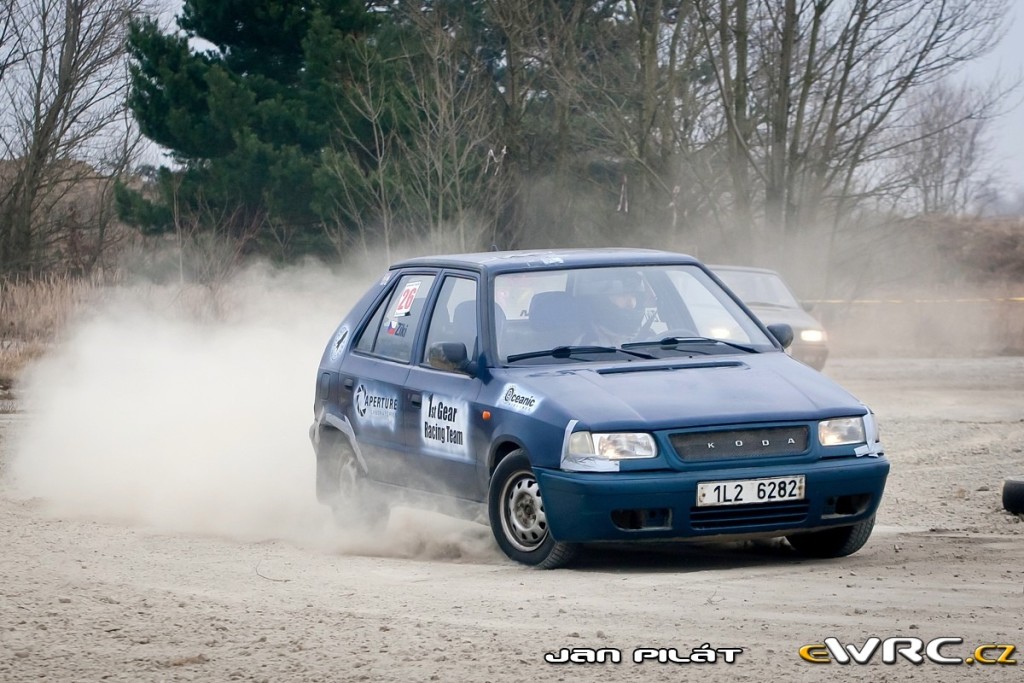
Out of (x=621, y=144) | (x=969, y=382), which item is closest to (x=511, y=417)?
(x=969, y=382)

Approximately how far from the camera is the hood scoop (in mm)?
7551

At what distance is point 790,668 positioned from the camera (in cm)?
500

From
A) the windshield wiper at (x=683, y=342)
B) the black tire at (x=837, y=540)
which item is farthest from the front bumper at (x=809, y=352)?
the black tire at (x=837, y=540)

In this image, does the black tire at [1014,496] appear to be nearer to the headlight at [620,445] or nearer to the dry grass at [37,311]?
the headlight at [620,445]

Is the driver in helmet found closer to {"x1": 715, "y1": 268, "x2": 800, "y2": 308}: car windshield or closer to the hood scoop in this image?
the hood scoop

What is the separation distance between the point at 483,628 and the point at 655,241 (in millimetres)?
31145

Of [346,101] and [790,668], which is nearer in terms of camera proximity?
[790,668]

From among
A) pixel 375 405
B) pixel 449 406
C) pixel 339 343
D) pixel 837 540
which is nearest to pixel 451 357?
pixel 449 406

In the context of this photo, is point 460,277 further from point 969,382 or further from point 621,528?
point 969,382

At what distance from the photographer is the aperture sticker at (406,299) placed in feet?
29.0

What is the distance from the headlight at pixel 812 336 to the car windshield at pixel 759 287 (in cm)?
53

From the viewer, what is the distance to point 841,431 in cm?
721

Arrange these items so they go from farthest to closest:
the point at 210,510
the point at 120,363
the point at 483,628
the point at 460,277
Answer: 1. the point at 120,363
2. the point at 210,510
3. the point at 460,277
4. the point at 483,628

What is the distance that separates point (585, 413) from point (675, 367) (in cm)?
78
